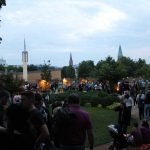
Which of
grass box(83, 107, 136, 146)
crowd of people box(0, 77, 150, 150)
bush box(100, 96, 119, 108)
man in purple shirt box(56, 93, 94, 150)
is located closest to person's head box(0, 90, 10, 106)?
crowd of people box(0, 77, 150, 150)

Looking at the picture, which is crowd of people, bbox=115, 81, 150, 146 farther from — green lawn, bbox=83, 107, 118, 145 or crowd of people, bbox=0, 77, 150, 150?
Result: crowd of people, bbox=0, 77, 150, 150

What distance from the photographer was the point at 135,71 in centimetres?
12619

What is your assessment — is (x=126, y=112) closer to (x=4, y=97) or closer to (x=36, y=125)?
(x=4, y=97)

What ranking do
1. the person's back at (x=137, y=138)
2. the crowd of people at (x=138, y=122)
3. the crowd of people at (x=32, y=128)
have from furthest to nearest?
the crowd of people at (x=138, y=122) → the person's back at (x=137, y=138) → the crowd of people at (x=32, y=128)

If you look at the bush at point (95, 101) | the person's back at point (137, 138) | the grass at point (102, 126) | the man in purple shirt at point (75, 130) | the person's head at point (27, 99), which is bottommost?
the grass at point (102, 126)

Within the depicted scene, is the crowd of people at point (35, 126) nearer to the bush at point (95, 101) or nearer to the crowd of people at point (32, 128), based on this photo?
the crowd of people at point (32, 128)

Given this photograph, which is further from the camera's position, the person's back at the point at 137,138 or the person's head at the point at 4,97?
the person's back at the point at 137,138

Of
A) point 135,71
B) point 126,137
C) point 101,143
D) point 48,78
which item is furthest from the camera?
point 135,71

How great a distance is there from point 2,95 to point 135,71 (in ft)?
388

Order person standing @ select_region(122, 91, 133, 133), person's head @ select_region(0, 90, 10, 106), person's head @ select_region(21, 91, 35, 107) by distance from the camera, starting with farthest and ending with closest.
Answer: person standing @ select_region(122, 91, 133, 133) → person's head @ select_region(0, 90, 10, 106) → person's head @ select_region(21, 91, 35, 107)

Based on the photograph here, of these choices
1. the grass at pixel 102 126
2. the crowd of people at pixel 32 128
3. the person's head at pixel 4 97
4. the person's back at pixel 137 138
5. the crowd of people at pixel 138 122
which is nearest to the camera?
the crowd of people at pixel 32 128

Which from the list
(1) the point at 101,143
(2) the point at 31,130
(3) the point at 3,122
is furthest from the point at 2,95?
(1) the point at 101,143

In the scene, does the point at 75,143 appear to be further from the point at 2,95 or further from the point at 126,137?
the point at 126,137

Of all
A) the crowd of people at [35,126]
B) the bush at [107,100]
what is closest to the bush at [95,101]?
the bush at [107,100]
